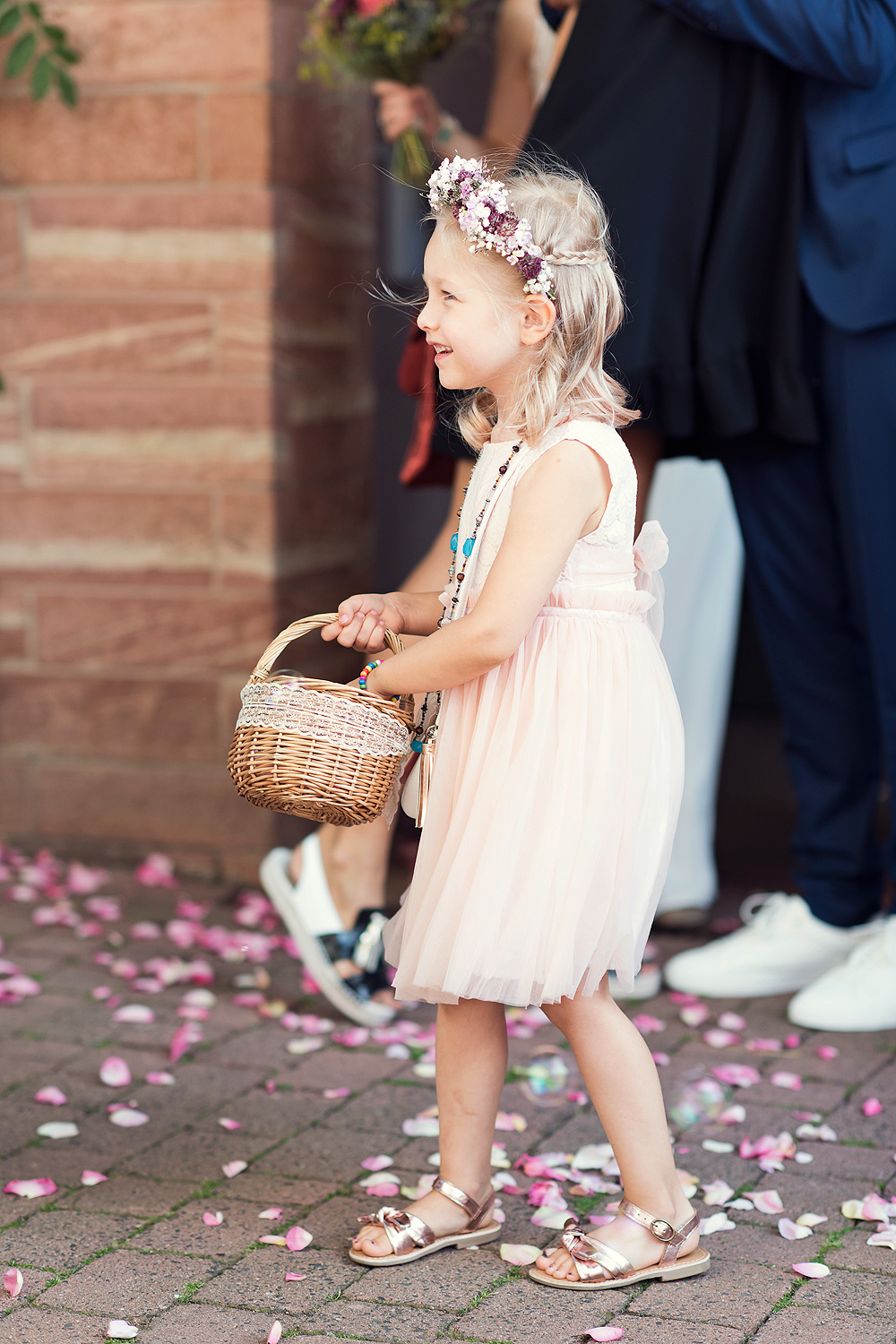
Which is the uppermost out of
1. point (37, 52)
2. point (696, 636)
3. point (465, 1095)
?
point (37, 52)

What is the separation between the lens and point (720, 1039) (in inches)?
106

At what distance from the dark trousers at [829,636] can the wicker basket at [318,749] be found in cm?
119

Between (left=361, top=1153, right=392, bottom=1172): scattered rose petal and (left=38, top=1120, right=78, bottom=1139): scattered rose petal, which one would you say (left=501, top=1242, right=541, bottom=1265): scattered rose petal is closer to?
(left=361, top=1153, right=392, bottom=1172): scattered rose petal

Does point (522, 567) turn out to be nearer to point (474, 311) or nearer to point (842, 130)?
point (474, 311)

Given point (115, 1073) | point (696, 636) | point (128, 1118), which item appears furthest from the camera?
point (696, 636)

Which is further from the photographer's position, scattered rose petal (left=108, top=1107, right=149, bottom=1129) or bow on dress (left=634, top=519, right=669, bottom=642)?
scattered rose petal (left=108, top=1107, right=149, bottom=1129)

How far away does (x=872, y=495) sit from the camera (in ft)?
8.95

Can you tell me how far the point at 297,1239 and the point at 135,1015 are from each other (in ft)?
2.85


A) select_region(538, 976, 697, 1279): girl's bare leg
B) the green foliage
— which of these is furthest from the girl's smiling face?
the green foliage

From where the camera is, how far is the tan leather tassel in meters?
1.95

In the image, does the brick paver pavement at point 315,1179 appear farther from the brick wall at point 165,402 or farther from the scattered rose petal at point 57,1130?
the brick wall at point 165,402

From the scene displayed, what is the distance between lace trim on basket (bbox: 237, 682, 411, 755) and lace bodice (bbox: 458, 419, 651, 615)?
0.20 metres

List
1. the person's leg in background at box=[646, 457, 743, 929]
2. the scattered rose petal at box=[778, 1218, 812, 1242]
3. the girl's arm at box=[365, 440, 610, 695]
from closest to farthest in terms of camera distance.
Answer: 1. the girl's arm at box=[365, 440, 610, 695]
2. the scattered rose petal at box=[778, 1218, 812, 1242]
3. the person's leg in background at box=[646, 457, 743, 929]

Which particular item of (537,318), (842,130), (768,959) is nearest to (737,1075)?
(768,959)
